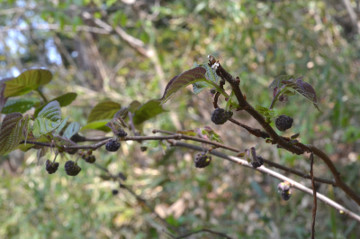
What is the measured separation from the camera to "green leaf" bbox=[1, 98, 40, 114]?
52 centimetres

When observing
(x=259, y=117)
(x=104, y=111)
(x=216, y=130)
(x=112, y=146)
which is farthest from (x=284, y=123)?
(x=216, y=130)

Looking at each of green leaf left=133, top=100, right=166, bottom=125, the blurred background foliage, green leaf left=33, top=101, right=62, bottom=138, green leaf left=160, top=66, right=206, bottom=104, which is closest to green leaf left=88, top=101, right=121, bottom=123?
green leaf left=133, top=100, right=166, bottom=125

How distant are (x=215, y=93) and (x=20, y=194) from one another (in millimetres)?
2093

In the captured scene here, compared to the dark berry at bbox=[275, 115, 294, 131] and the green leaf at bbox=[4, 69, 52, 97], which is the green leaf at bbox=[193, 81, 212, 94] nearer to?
the dark berry at bbox=[275, 115, 294, 131]

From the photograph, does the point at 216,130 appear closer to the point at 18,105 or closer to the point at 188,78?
the point at 18,105

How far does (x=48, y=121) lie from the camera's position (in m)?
0.39

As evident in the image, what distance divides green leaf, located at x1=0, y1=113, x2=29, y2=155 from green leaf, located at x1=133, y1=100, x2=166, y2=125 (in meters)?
0.19

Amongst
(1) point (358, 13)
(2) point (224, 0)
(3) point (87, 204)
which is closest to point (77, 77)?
(3) point (87, 204)

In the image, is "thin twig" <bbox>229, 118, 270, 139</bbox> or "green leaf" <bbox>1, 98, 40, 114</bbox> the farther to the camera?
"green leaf" <bbox>1, 98, 40, 114</bbox>

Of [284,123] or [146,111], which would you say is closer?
[284,123]

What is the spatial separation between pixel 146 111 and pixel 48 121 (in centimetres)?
19

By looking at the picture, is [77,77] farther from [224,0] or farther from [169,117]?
[224,0]

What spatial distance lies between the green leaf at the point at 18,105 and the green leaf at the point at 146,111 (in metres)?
0.15

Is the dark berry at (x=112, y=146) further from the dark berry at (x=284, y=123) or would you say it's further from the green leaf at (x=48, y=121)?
the dark berry at (x=284, y=123)
